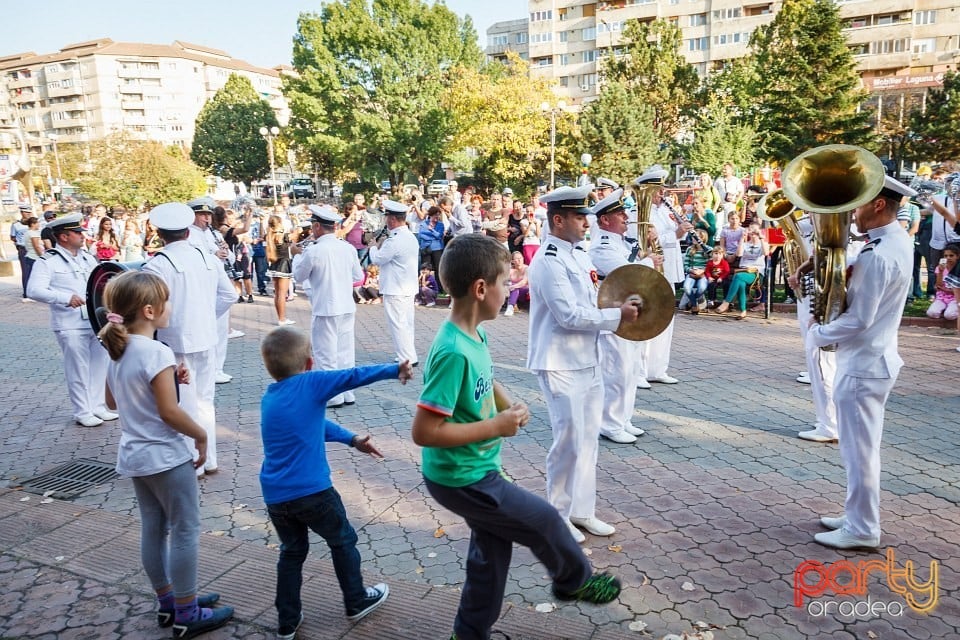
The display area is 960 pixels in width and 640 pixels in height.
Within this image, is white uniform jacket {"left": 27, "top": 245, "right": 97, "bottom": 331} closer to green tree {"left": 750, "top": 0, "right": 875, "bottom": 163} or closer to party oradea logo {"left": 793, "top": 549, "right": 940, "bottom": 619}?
party oradea logo {"left": 793, "top": 549, "right": 940, "bottom": 619}

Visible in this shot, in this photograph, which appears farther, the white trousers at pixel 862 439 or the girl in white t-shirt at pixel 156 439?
the white trousers at pixel 862 439

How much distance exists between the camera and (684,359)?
8.81 metres

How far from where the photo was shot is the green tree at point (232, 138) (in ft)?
225

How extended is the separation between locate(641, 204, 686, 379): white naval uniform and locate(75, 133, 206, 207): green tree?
109 ft

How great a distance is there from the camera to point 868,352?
377 centimetres

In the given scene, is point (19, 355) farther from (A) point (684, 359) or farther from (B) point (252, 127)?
(B) point (252, 127)

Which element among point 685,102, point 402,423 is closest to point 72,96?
point 685,102

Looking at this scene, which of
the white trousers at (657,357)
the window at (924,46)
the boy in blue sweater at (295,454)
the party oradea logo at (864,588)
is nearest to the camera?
the boy in blue sweater at (295,454)

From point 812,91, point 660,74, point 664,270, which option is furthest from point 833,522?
point 660,74

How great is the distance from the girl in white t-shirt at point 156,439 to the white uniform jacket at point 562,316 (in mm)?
1978

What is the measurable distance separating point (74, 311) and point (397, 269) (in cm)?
356

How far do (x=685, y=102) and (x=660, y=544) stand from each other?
49033mm

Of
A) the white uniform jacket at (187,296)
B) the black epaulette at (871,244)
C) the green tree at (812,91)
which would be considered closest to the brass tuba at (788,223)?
the black epaulette at (871,244)

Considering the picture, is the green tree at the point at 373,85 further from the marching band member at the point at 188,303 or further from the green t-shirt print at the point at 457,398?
the green t-shirt print at the point at 457,398
